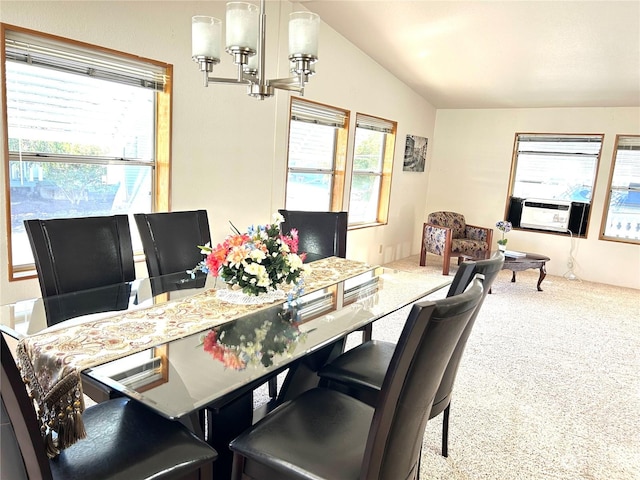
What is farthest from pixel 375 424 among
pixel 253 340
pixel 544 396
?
pixel 544 396

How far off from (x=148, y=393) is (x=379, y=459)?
2.10ft

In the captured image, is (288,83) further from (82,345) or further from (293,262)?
(82,345)

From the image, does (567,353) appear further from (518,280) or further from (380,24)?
(380,24)

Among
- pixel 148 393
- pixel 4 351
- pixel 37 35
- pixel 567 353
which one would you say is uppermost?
pixel 37 35

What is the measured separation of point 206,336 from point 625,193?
6.10m

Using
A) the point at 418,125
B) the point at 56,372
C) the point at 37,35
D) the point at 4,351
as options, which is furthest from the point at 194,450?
the point at 418,125

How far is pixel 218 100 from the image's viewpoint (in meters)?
3.62

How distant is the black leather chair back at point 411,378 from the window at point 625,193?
5.69 m

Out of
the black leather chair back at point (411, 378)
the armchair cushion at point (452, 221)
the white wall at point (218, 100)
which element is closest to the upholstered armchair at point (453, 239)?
the armchair cushion at point (452, 221)

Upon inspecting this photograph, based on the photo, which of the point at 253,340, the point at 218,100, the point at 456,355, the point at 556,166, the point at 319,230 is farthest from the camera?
the point at 556,166

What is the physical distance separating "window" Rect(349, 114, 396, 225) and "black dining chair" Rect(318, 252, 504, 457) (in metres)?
3.61

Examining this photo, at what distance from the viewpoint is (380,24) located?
172 inches

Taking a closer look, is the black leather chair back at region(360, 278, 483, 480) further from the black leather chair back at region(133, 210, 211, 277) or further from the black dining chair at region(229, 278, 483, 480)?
the black leather chair back at region(133, 210, 211, 277)

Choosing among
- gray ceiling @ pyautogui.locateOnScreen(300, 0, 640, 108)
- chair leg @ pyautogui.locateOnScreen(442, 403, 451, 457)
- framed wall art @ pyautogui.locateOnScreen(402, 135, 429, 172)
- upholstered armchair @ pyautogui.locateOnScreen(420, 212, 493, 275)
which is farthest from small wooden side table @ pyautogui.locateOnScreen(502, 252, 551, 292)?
chair leg @ pyautogui.locateOnScreen(442, 403, 451, 457)
